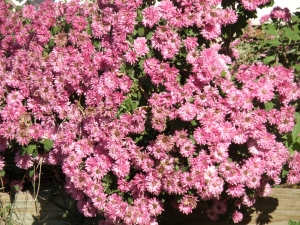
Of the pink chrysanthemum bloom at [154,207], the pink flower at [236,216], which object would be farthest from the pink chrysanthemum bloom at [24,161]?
the pink flower at [236,216]

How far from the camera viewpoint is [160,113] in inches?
101

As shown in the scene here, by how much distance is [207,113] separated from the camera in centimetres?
258

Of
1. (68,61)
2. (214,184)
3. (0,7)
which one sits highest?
(0,7)

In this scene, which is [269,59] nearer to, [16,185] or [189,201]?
[189,201]

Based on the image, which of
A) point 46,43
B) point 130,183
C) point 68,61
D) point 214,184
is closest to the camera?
point 214,184

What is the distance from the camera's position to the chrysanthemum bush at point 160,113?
258 cm

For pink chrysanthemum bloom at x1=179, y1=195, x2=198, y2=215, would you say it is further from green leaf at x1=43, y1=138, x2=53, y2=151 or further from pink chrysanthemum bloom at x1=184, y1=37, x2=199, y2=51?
green leaf at x1=43, y1=138, x2=53, y2=151

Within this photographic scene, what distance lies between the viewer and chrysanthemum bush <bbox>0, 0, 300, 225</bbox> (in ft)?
8.45

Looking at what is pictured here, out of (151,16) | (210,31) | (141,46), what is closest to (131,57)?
(141,46)

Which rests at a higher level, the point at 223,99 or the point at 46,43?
the point at 46,43

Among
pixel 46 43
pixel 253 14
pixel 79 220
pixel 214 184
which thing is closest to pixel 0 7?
pixel 46 43

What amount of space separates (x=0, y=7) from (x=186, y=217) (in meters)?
2.12

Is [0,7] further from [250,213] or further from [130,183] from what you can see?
[250,213]

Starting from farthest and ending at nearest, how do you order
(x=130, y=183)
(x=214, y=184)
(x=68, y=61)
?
1. (x=68, y=61)
2. (x=130, y=183)
3. (x=214, y=184)
